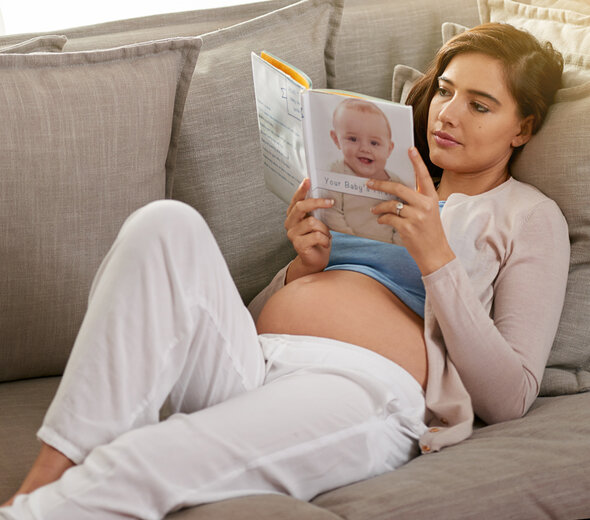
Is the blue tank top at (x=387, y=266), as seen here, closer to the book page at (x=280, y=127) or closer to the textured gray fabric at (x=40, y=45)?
the book page at (x=280, y=127)

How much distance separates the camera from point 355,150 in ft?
4.11

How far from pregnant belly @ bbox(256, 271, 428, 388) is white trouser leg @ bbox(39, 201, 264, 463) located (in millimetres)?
248

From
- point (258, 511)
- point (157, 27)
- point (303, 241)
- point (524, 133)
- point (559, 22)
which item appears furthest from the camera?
point (157, 27)

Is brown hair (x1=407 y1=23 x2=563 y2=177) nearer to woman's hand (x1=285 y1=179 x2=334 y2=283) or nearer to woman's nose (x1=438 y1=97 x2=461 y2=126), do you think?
woman's nose (x1=438 y1=97 x2=461 y2=126)

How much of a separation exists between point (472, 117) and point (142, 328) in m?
0.77

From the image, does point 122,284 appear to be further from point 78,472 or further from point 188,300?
point 78,472

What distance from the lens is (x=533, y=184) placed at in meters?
1.54

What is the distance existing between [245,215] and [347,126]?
1.61 feet

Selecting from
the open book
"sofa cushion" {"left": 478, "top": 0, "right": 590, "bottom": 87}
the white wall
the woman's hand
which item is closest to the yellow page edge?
the open book

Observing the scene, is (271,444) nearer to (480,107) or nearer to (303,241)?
(303,241)

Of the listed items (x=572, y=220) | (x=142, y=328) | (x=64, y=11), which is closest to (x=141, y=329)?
(x=142, y=328)

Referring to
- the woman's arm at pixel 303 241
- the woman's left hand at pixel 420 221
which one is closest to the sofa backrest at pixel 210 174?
the woman's arm at pixel 303 241

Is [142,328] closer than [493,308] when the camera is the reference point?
Yes

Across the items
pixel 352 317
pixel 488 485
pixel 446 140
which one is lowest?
pixel 488 485
